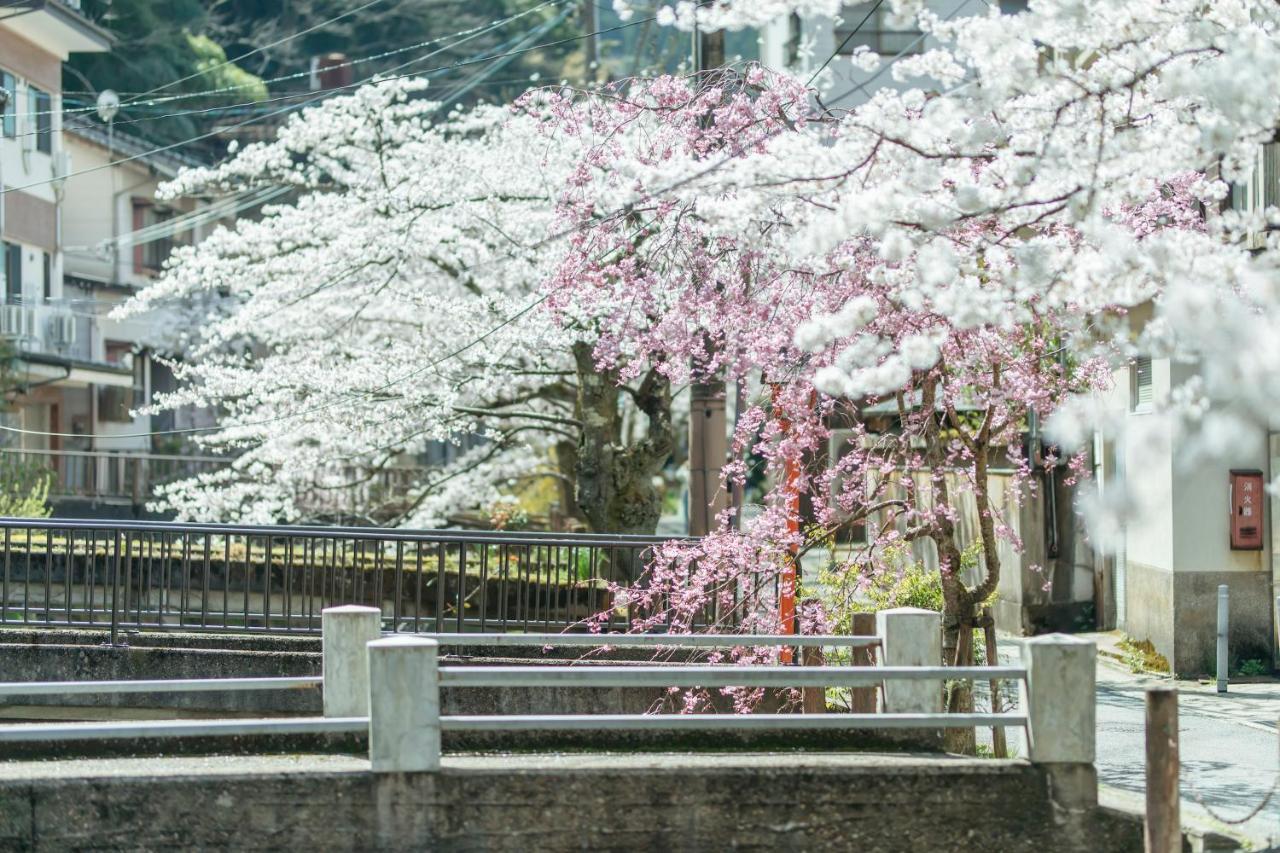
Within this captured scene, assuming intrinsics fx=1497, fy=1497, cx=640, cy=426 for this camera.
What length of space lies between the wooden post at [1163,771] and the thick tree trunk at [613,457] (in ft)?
35.2

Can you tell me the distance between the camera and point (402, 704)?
877 cm

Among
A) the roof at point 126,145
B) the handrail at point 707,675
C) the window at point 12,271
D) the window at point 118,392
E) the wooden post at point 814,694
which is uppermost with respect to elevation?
the roof at point 126,145

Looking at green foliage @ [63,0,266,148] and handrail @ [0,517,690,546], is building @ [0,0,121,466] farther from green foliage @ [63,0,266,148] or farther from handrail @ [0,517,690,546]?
handrail @ [0,517,690,546]

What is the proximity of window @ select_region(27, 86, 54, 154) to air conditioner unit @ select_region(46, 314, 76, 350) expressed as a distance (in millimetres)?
3594

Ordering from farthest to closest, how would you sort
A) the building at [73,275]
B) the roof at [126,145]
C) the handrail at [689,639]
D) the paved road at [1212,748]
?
the roof at [126,145] → the building at [73,275] → the paved road at [1212,748] → the handrail at [689,639]

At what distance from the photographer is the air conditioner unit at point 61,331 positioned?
107 ft

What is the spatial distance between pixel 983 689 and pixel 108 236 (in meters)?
30.5

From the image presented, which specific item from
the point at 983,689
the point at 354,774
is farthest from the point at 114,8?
the point at 354,774

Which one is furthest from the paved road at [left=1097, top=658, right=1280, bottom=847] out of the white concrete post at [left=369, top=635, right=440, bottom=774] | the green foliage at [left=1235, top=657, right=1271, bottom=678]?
the white concrete post at [left=369, top=635, right=440, bottom=774]

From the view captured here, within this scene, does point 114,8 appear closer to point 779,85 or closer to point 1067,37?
point 779,85

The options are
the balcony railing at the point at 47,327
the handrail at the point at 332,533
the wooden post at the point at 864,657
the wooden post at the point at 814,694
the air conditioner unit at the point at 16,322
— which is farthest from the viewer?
the balcony railing at the point at 47,327

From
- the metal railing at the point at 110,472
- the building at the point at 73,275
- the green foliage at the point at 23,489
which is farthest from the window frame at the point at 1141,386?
the metal railing at the point at 110,472

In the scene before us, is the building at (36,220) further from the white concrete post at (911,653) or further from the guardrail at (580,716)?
the white concrete post at (911,653)

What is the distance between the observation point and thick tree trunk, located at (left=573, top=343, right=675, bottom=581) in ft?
62.4
